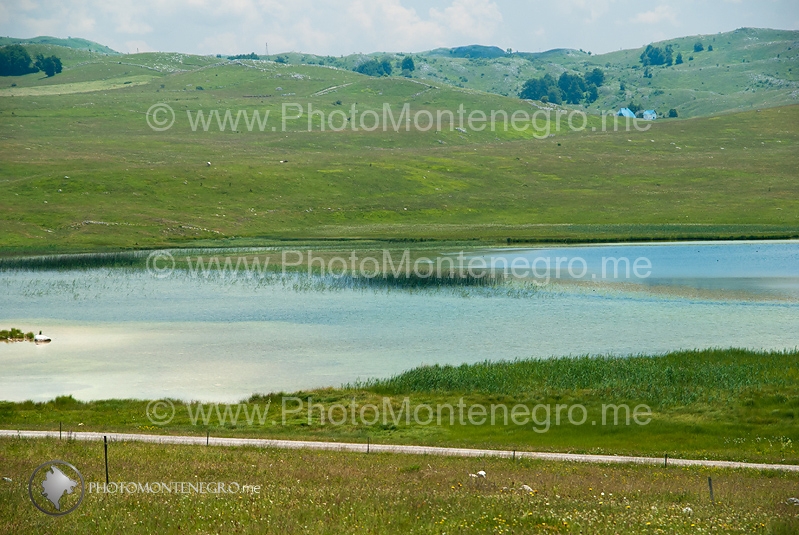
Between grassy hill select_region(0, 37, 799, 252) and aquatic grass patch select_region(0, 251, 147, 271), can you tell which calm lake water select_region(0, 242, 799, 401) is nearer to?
aquatic grass patch select_region(0, 251, 147, 271)

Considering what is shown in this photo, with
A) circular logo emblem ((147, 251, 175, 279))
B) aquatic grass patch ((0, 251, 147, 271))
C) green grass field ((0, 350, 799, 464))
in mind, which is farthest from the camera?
aquatic grass patch ((0, 251, 147, 271))

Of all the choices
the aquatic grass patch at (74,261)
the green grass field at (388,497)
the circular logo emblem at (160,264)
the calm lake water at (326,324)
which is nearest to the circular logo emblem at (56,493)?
the green grass field at (388,497)

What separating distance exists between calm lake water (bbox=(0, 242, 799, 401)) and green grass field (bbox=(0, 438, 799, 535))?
18.7 metres

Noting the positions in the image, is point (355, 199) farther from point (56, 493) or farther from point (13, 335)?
point (56, 493)

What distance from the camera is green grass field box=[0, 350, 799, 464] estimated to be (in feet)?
126

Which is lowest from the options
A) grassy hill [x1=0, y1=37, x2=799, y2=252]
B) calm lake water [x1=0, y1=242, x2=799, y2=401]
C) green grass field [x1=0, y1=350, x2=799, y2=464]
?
calm lake water [x1=0, y1=242, x2=799, y2=401]

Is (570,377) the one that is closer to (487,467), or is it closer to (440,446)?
(440,446)

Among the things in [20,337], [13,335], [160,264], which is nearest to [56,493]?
[20,337]

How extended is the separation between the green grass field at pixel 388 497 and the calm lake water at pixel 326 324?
18.7m

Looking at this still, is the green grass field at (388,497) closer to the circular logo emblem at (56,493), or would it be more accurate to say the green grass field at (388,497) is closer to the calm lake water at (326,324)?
the circular logo emblem at (56,493)

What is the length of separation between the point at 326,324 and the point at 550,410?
27.3 meters

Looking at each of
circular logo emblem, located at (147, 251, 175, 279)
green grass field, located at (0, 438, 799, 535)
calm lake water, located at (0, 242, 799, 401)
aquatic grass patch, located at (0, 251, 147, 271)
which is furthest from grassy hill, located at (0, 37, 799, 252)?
green grass field, located at (0, 438, 799, 535)

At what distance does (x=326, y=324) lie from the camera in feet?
220

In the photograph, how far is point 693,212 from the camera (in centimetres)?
14962
